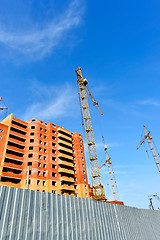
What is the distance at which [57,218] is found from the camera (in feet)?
24.5

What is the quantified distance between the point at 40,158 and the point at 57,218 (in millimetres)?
43954

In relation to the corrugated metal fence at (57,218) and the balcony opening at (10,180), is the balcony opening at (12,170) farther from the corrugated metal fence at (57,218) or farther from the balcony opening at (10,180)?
the corrugated metal fence at (57,218)

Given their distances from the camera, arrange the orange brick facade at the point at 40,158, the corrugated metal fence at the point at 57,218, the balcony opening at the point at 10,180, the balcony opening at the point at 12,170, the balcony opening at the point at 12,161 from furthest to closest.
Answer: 1. the balcony opening at the point at 12,161
2. the orange brick facade at the point at 40,158
3. the balcony opening at the point at 12,170
4. the balcony opening at the point at 10,180
5. the corrugated metal fence at the point at 57,218

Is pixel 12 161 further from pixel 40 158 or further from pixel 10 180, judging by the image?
pixel 40 158

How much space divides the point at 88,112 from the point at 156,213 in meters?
45.5

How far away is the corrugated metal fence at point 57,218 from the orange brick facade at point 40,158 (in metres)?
32.4

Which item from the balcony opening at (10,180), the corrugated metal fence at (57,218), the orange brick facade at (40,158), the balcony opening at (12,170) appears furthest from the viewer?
the orange brick facade at (40,158)

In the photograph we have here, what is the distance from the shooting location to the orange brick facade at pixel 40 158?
43.6 meters

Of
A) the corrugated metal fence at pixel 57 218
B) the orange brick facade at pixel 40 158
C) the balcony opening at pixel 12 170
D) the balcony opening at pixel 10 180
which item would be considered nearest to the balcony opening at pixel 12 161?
the orange brick facade at pixel 40 158

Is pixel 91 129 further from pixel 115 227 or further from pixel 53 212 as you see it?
pixel 53 212

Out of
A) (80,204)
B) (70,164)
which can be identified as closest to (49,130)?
(70,164)

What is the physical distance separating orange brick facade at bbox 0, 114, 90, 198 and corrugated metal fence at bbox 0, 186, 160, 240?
106 feet

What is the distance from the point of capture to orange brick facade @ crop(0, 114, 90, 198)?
43.6 meters

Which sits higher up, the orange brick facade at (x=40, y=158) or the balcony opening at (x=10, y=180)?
the orange brick facade at (x=40, y=158)
